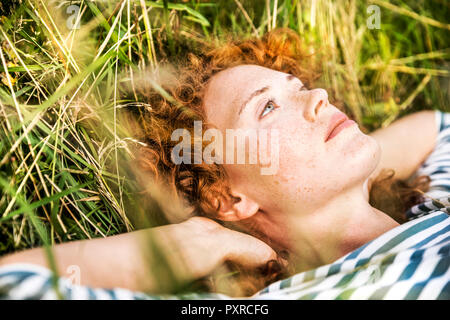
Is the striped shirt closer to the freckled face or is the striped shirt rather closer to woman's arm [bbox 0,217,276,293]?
woman's arm [bbox 0,217,276,293]

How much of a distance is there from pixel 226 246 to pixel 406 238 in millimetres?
384

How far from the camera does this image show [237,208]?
0.87 m

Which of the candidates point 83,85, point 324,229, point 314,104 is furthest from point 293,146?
point 83,85

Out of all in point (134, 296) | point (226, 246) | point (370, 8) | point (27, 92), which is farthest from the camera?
point (370, 8)

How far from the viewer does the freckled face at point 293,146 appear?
0.79 meters

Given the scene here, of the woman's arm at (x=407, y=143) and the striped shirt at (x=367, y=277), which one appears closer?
the striped shirt at (x=367, y=277)

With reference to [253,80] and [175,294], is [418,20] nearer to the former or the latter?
[253,80]

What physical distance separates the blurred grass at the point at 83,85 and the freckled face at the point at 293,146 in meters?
0.26

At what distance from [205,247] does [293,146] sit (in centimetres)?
28

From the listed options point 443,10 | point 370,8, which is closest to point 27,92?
point 370,8

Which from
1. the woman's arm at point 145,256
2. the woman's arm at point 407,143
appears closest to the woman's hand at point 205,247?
the woman's arm at point 145,256

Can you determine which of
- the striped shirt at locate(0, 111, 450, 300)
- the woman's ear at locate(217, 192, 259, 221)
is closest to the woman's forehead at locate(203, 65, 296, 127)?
the woman's ear at locate(217, 192, 259, 221)

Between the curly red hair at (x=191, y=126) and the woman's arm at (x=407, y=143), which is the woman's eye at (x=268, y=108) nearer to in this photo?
the curly red hair at (x=191, y=126)

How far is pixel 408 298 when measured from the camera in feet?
2.28
